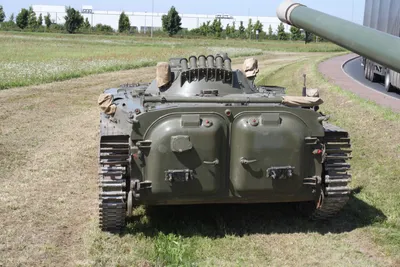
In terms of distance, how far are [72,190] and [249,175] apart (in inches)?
136

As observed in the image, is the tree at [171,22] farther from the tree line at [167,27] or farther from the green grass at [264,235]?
the green grass at [264,235]

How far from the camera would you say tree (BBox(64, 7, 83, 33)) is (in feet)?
299

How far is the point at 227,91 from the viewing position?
347 inches

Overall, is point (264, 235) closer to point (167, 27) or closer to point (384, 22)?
point (384, 22)

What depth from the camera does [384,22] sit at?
20531mm

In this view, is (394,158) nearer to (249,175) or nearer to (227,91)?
(227,91)

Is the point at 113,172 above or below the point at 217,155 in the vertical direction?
below

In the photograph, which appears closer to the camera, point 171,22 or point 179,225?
point 179,225

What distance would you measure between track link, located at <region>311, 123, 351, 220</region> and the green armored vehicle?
1cm

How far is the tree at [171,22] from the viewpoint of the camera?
301 ft

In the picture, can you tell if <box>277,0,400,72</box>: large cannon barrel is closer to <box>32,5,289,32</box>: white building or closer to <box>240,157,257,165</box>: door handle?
<box>240,157,257,165</box>: door handle

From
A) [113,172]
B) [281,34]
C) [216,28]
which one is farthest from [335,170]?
[216,28]

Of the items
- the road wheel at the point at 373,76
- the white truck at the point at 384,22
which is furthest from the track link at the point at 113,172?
the road wheel at the point at 373,76

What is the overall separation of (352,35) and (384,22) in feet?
59.6
